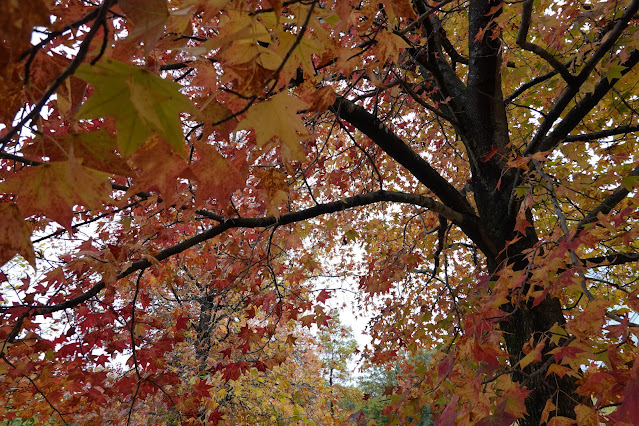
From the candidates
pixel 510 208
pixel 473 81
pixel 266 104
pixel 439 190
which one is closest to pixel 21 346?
pixel 266 104

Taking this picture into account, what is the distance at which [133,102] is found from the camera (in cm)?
63

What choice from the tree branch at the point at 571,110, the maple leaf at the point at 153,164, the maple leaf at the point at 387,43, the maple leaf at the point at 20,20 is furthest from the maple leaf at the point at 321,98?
the tree branch at the point at 571,110

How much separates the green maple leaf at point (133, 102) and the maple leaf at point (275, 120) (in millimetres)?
190

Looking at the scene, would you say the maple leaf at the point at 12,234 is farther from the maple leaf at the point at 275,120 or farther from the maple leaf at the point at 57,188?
the maple leaf at the point at 275,120

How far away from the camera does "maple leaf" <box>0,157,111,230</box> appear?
0.76 m

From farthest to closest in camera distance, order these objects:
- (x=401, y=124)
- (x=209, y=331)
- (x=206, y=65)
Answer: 1. (x=209, y=331)
2. (x=401, y=124)
3. (x=206, y=65)

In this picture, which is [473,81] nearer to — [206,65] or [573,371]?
[573,371]

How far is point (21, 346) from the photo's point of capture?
124 inches

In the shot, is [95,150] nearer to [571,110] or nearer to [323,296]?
[571,110]

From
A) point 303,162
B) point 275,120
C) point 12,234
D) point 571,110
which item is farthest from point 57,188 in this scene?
point 571,110

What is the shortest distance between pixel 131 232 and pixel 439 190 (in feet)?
9.41

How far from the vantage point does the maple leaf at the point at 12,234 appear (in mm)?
753

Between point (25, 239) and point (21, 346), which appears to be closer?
point (25, 239)

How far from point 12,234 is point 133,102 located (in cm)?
44
